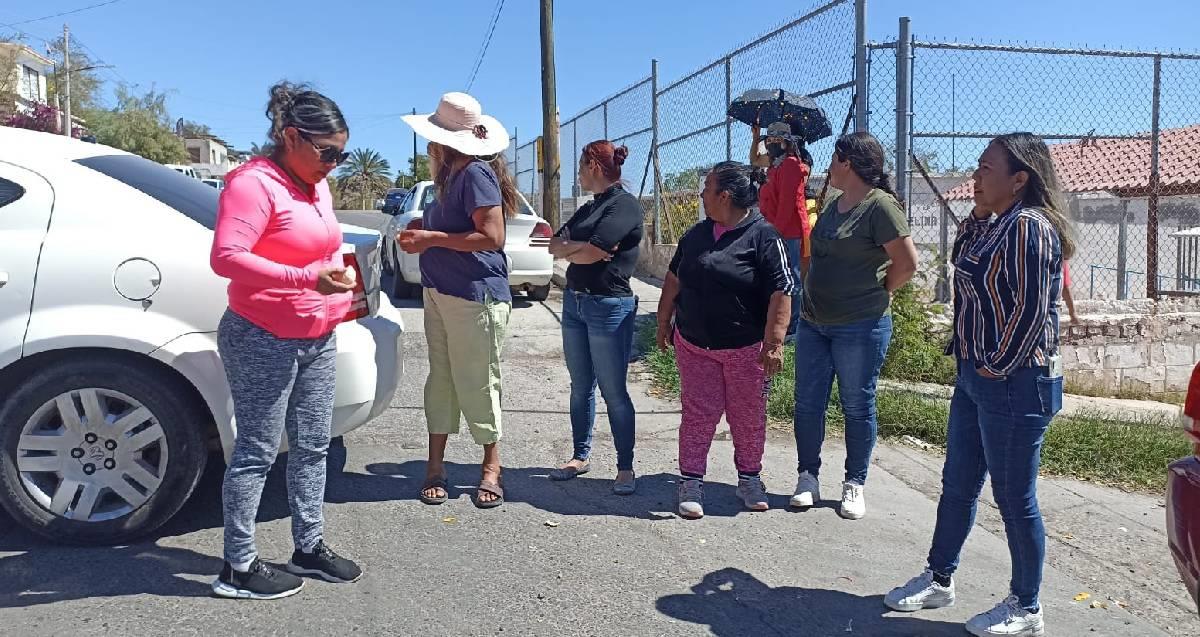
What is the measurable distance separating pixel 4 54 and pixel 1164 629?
39986 millimetres

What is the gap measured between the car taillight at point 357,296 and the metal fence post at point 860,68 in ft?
14.0

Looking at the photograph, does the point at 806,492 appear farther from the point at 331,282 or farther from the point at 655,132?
the point at 655,132

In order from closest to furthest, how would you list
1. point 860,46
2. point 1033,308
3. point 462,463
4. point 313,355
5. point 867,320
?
point 1033,308
point 313,355
point 867,320
point 462,463
point 860,46

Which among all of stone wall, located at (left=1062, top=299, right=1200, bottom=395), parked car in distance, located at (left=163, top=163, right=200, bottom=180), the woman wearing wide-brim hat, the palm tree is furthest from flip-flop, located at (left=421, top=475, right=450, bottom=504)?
the palm tree

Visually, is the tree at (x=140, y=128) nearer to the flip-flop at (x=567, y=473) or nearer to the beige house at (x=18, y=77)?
the beige house at (x=18, y=77)

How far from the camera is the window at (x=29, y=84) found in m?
45.5

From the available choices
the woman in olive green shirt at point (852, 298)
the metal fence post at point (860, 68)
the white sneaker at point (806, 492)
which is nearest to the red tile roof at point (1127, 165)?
the metal fence post at point (860, 68)

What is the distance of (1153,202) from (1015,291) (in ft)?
A: 22.5

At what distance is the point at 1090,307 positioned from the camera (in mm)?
9016

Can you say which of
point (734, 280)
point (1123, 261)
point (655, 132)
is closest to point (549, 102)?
point (655, 132)

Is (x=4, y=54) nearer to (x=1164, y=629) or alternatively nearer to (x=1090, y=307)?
(x=1090, y=307)

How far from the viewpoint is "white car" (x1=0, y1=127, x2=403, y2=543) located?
351 centimetres

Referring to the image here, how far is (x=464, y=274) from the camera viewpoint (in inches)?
167

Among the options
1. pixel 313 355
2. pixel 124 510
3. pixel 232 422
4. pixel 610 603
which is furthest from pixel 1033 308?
pixel 124 510
